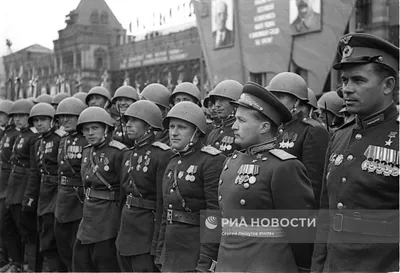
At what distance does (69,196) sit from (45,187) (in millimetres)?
732

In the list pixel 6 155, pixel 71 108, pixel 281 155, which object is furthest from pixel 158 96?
pixel 281 155

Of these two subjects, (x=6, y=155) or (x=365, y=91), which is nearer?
(x=365, y=91)

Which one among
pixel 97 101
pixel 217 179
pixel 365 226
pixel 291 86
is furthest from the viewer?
pixel 97 101

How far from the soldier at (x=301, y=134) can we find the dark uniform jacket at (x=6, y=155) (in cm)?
491

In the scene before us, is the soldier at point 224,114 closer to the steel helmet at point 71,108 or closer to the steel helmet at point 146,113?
the steel helmet at point 146,113

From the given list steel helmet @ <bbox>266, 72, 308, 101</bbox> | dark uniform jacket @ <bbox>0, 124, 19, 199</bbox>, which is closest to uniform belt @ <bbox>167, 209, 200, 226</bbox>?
steel helmet @ <bbox>266, 72, 308, 101</bbox>

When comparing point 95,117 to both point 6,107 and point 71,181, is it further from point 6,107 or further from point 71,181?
point 6,107

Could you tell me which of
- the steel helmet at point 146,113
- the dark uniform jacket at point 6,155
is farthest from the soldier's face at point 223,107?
the dark uniform jacket at point 6,155

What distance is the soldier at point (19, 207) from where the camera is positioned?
24.9 feet

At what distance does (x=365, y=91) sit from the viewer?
2848 millimetres

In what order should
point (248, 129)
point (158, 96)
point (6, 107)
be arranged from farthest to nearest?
point (6, 107), point (158, 96), point (248, 129)

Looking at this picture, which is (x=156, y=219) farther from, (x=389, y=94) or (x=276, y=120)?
(x=389, y=94)

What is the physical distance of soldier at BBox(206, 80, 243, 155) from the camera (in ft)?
18.2

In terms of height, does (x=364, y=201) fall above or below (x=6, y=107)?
below
